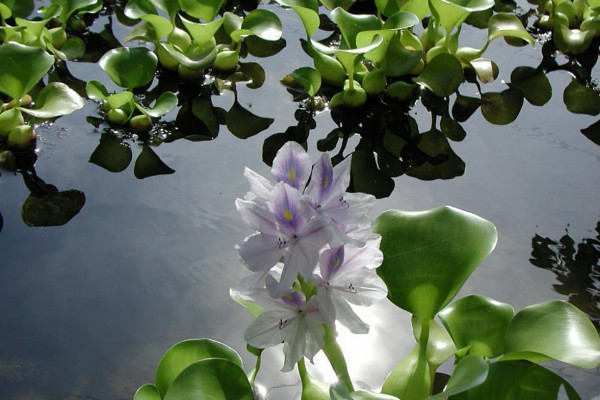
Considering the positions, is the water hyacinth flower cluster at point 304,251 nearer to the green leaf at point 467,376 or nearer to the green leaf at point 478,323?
the green leaf at point 467,376

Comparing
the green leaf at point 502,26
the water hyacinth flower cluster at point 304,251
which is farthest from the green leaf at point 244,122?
the water hyacinth flower cluster at point 304,251

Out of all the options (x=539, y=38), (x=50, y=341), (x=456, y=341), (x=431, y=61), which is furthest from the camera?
(x=539, y=38)

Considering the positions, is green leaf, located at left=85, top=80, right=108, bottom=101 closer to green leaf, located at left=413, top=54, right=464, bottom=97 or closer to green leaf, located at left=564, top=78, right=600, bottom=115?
green leaf, located at left=413, top=54, right=464, bottom=97

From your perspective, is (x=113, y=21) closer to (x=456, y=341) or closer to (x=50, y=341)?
(x=50, y=341)

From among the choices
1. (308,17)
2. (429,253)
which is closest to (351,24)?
(308,17)

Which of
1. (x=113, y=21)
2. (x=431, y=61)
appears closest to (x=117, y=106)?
(x=113, y=21)

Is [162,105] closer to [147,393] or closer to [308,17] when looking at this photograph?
[308,17]
